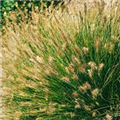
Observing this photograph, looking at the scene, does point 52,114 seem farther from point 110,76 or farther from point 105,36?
point 105,36

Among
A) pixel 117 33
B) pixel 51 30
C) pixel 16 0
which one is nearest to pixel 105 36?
pixel 117 33

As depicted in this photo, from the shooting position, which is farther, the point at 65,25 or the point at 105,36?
the point at 65,25

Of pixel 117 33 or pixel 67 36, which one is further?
pixel 117 33

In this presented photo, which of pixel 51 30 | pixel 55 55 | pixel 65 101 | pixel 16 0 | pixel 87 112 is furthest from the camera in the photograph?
pixel 16 0

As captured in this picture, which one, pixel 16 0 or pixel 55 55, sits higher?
pixel 16 0

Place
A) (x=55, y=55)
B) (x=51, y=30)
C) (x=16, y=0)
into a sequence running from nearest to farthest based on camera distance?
(x=55, y=55)
(x=51, y=30)
(x=16, y=0)

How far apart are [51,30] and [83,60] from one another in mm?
702

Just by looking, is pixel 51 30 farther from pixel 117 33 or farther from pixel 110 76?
pixel 110 76

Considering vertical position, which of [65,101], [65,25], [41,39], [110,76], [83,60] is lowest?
[65,101]

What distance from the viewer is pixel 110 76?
83.8 inches

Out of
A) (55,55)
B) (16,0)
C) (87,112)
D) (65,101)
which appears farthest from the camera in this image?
(16,0)

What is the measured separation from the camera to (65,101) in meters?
2.25

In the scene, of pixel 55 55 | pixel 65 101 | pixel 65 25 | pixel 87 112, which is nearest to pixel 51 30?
pixel 65 25

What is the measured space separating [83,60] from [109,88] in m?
0.37
